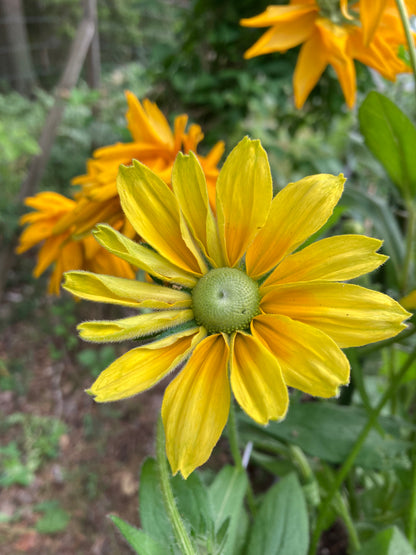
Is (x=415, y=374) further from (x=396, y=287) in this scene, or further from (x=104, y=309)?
(x=104, y=309)

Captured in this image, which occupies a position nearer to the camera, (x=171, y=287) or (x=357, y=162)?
(x=171, y=287)

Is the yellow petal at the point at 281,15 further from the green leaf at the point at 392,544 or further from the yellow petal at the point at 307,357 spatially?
the green leaf at the point at 392,544

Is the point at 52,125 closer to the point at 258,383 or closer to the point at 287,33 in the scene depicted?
the point at 287,33

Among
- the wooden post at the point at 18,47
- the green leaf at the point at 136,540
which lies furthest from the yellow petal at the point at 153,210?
the wooden post at the point at 18,47

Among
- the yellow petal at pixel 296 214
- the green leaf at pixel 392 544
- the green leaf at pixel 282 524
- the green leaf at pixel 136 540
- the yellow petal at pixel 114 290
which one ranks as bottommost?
the green leaf at pixel 282 524

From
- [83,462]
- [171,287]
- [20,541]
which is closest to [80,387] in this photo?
[83,462]

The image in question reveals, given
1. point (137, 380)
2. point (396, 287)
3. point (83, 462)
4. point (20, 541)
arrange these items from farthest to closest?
point (83, 462)
point (20, 541)
point (396, 287)
point (137, 380)

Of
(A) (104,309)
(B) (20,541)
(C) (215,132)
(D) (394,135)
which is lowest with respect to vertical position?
(B) (20,541)

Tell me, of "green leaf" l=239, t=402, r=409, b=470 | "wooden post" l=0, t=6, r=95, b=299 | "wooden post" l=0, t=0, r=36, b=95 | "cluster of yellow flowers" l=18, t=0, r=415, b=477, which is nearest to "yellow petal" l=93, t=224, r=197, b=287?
"cluster of yellow flowers" l=18, t=0, r=415, b=477
